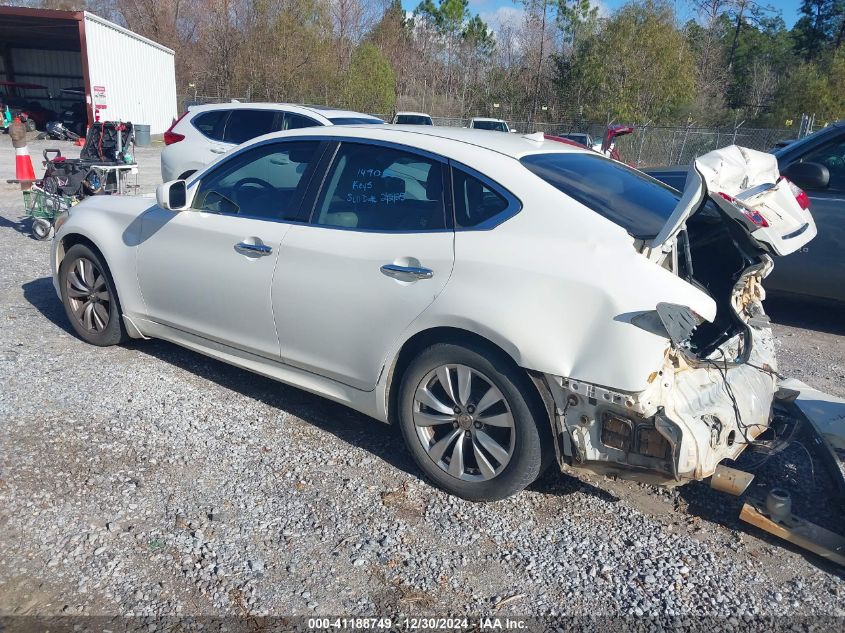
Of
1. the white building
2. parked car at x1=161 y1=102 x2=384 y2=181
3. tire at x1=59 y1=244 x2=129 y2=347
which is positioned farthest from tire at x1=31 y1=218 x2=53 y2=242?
the white building

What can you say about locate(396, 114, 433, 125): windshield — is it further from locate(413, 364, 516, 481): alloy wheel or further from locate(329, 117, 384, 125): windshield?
locate(413, 364, 516, 481): alloy wheel

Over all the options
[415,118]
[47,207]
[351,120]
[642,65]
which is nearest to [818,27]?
[642,65]

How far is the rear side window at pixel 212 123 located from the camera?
10.1 m

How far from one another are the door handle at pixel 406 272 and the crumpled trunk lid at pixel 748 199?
1025 millimetres

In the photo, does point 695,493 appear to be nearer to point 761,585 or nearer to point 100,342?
point 761,585

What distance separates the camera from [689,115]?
3416 centimetres

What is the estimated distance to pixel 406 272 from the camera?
3.44 m

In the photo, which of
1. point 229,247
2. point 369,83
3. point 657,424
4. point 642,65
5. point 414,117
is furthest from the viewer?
point 369,83

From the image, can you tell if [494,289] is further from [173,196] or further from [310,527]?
[173,196]

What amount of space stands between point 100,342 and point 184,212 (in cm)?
136

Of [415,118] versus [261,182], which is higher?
[415,118]

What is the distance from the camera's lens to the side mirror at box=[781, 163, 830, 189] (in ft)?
18.8

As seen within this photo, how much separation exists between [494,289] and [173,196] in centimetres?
231

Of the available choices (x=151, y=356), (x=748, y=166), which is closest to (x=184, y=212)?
(x=151, y=356)
